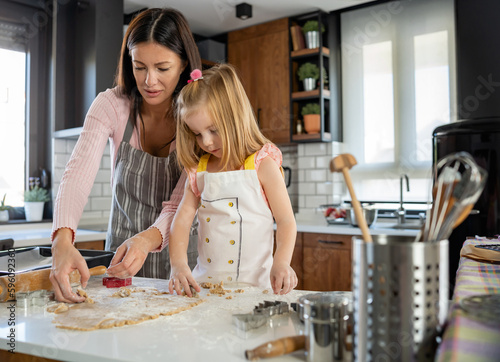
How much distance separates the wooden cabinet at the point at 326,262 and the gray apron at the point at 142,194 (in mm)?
1681

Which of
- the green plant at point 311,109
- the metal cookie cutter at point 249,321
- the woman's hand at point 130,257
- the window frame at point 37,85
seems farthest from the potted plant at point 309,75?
the metal cookie cutter at point 249,321

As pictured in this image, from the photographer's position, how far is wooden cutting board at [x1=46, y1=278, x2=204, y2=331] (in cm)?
90

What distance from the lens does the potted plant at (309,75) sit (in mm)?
3809

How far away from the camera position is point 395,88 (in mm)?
3758

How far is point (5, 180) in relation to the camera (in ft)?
10.9

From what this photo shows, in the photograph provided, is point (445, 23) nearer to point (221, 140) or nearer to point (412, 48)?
point (412, 48)

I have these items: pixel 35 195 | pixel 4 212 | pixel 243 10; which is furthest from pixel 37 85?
pixel 243 10

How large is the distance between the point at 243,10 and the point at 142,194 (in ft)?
8.09

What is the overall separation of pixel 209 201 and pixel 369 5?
9.62 ft

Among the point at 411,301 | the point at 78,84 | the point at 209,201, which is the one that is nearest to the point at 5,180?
the point at 78,84

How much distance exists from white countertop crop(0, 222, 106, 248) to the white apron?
4.91 ft

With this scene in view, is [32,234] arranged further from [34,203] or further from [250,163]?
[250,163]

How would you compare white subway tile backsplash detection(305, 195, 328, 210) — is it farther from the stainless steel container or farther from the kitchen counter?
the stainless steel container

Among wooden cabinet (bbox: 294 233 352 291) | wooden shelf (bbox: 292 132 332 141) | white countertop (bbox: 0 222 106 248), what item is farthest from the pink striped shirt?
wooden shelf (bbox: 292 132 332 141)
